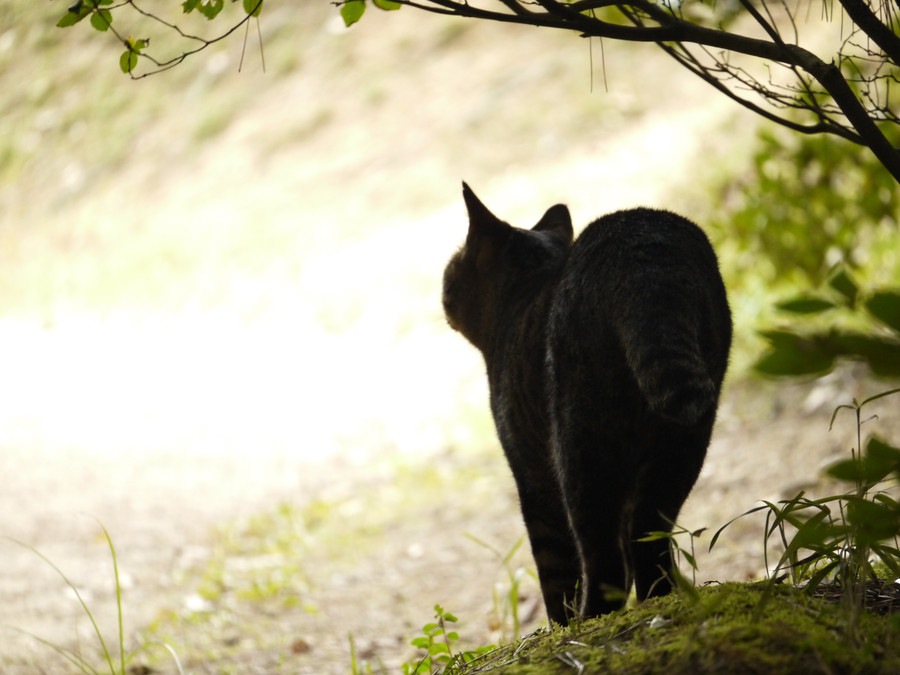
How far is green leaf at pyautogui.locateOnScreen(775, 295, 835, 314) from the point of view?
3.76 ft

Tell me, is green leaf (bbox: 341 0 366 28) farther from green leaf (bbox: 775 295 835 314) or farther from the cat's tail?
green leaf (bbox: 775 295 835 314)

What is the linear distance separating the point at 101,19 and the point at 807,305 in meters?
1.56

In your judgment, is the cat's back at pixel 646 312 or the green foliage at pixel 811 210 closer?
the cat's back at pixel 646 312

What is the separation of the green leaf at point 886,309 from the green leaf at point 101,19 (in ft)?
5.27

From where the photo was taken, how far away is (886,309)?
3.42 feet

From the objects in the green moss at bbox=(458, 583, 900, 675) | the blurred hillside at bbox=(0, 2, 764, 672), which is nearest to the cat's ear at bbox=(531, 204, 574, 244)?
the blurred hillside at bbox=(0, 2, 764, 672)

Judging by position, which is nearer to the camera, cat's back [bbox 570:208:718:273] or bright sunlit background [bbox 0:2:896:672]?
cat's back [bbox 570:208:718:273]

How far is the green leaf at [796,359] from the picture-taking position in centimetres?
109

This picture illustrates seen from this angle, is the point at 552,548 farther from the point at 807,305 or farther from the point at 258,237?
the point at 258,237

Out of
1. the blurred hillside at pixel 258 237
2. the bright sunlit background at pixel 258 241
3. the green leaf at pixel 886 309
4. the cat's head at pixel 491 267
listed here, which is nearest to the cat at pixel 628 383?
the cat's head at pixel 491 267

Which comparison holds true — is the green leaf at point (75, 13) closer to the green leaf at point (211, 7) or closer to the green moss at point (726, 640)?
the green leaf at point (211, 7)

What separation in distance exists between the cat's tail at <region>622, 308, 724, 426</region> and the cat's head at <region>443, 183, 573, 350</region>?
848 mm

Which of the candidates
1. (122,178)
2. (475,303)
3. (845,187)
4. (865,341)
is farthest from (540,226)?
(122,178)

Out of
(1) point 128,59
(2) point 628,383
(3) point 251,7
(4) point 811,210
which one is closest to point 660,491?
(2) point 628,383
